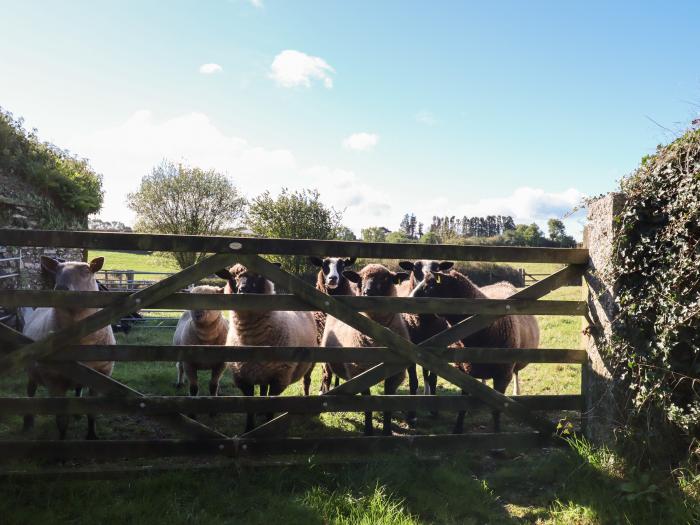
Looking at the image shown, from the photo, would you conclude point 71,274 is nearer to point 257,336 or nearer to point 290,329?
point 257,336

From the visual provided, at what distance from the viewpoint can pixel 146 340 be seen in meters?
13.2

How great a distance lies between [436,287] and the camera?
6598 mm

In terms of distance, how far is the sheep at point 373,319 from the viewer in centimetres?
583

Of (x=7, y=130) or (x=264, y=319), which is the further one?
Answer: (x=7, y=130)

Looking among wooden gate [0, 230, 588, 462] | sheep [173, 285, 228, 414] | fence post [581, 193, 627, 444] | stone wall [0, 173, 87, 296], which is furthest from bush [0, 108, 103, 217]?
fence post [581, 193, 627, 444]

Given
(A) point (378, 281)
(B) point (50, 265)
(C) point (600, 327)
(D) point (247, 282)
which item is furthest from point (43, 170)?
(C) point (600, 327)

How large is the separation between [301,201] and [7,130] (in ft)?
59.7

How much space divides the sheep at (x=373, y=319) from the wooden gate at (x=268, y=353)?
1.46 meters

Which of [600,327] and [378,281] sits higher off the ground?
[378,281]

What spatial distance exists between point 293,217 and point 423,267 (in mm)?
22457

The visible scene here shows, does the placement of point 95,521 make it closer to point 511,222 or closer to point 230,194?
point 230,194

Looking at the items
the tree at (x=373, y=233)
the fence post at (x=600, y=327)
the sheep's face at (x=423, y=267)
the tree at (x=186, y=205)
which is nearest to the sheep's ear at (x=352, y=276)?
the sheep's face at (x=423, y=267)

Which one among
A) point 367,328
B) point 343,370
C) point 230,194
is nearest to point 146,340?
point 343,370

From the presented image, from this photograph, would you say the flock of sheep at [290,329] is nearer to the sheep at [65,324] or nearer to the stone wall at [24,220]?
the sheep at [65,324]
